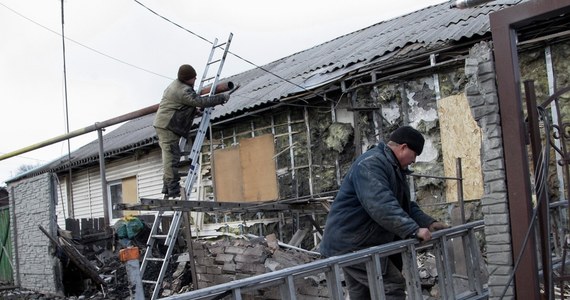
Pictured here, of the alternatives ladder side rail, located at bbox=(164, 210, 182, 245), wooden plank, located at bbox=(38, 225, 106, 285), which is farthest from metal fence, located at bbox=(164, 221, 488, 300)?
wooden plank, located at bbox=(38, 225, 106, 285)

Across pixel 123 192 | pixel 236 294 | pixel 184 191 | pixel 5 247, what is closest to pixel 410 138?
pixel 236 294

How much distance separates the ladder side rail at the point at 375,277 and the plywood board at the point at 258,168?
23.7ft

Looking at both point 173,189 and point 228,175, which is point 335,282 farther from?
point 228,175

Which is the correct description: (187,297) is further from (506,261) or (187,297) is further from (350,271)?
(506,261)

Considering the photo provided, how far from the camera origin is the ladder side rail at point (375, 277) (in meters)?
3.80

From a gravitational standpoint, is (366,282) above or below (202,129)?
below

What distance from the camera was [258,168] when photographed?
11.5 meters

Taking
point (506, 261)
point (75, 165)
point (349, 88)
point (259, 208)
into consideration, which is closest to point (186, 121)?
point (259, 208)

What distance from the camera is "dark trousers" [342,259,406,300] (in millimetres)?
3947

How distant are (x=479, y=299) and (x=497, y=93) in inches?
73.0

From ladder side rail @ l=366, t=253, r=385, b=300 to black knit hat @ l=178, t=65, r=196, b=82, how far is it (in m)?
4.30

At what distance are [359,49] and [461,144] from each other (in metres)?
3.71

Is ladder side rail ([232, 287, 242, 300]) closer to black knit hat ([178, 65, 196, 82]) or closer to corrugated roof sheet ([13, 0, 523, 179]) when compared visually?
black knit hat ([178, 65, 196, 82])

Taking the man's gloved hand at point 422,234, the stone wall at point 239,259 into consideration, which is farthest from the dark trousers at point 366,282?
the stone wall at point 239,259
